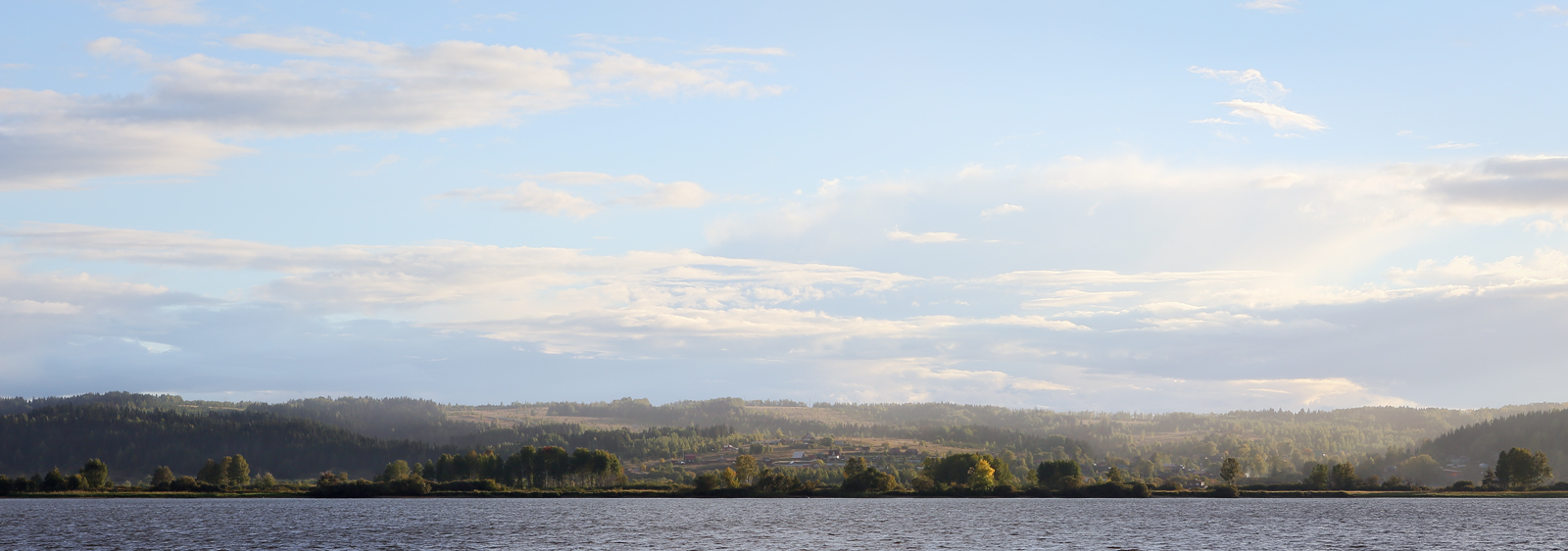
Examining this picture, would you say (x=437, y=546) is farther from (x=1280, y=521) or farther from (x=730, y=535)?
(x=1280, y=521)

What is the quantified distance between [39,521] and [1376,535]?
8181 inches

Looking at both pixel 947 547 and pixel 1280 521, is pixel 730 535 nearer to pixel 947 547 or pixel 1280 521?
pixel 947 547

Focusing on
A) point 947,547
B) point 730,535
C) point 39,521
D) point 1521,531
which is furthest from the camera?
point 39,521

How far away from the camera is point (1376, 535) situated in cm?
16012

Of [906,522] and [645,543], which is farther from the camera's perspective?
[906,522]

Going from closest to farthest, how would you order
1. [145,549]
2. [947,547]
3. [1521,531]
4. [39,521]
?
[145,549]
[947,547]
[1521,531]
[39,521]

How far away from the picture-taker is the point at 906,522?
636 ft

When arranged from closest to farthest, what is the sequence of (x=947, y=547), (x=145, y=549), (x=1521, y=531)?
(x=145, y=549) → (x=947, y=547) → (x=1521, y=531)

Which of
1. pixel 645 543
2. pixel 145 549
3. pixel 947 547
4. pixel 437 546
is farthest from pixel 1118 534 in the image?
pixel 145 549

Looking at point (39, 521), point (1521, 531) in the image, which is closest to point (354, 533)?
point (39, 521)

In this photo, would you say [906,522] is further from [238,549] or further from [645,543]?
[238,549]

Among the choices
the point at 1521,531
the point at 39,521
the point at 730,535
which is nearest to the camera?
the point at 730,535

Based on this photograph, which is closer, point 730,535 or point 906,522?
point 730,535

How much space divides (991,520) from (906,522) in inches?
648
